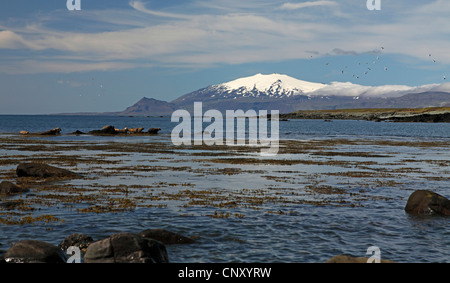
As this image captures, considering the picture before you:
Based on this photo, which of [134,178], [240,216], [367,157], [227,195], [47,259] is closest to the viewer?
[47,259]

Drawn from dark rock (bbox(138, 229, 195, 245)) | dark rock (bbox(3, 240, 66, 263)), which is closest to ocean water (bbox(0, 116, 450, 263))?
dark rock (bbox(138, 229, 195, 245))

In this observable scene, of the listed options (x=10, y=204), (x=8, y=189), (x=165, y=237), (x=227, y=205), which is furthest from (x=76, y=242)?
(x=8, y=189)

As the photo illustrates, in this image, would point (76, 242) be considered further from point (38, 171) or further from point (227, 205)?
point (38, 171)

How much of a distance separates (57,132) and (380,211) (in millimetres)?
94157

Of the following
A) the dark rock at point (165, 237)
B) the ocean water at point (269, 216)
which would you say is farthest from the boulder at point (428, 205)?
the dark rock at point (165, 237)

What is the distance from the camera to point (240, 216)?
21266 millimetres

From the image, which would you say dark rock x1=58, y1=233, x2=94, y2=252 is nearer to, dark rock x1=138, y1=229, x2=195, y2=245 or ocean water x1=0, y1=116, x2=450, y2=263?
ocean water x1=0, y1=116, x2=450, y2=263

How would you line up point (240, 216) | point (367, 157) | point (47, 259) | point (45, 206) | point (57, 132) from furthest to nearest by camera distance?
point (57, 132) → point (367, 157) → point (45, 206) → point (240, 216) → point (47, 259)

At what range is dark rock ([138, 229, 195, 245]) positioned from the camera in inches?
666

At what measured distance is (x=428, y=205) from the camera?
877 inches

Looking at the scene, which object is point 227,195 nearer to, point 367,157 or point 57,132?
point 367,157

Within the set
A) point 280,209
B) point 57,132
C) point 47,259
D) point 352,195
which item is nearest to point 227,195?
point 280,209

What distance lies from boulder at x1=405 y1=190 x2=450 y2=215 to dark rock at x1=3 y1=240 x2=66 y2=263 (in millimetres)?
17062

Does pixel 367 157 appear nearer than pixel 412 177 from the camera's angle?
No
